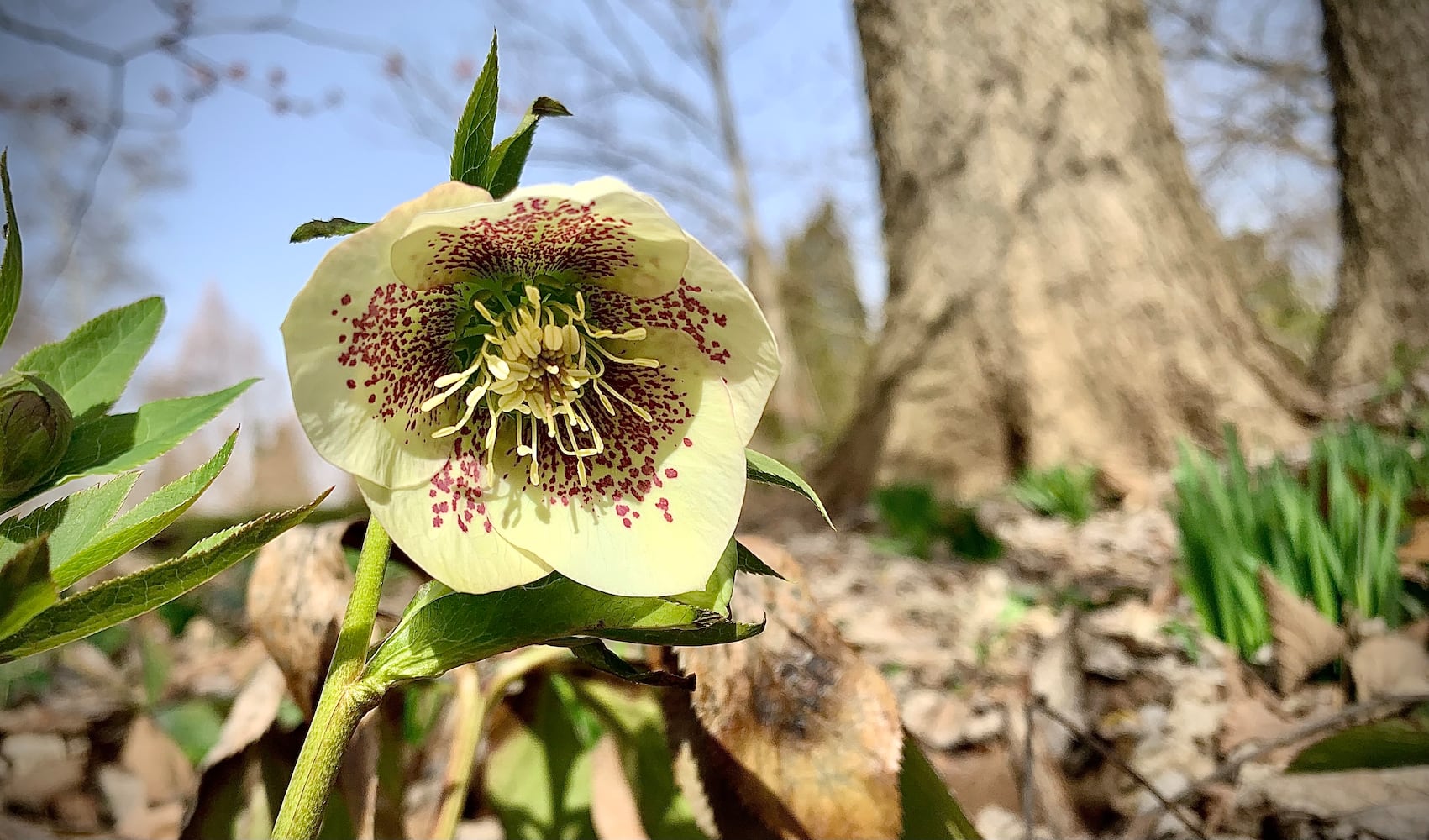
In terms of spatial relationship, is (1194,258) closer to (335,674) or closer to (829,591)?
(829,591)

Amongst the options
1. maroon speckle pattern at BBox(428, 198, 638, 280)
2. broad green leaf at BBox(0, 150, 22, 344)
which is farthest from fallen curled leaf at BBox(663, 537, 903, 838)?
broad green leaf at BBox(0, 150, 22, 344)

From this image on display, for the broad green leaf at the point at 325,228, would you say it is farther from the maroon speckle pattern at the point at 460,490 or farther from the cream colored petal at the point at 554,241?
the maroon speckle pattern at the point at 460,490

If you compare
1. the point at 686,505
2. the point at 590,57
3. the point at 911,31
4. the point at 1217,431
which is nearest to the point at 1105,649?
the point at 686,505

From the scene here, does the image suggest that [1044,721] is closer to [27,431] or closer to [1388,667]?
[1388,667]

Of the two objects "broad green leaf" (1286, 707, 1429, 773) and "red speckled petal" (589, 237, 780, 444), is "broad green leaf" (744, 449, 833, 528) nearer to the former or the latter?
"red speckled petal" (589, 237, 780, 444)

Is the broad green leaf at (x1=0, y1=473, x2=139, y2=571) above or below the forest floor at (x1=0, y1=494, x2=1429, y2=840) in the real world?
above

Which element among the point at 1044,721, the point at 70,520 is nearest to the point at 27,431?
the point at 70,520
